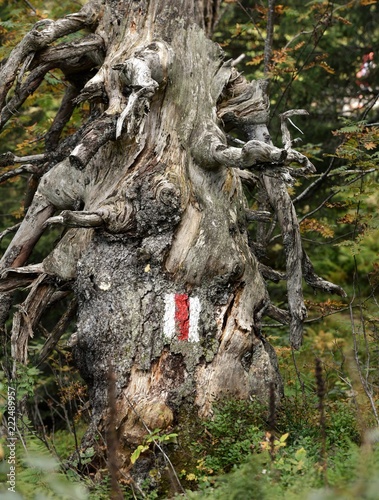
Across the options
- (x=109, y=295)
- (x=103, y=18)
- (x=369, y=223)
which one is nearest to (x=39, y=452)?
(x=109, y=295)

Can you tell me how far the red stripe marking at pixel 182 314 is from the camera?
6.31 m

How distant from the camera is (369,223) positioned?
7.64 m

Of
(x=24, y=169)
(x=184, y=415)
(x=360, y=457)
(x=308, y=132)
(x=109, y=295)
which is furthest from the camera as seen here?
(x=308, y=132)

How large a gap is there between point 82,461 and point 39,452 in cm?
125

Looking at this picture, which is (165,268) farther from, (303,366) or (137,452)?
(303,366)

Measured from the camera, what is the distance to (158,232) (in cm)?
654

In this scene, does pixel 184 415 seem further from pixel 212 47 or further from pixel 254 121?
pixel 212 47

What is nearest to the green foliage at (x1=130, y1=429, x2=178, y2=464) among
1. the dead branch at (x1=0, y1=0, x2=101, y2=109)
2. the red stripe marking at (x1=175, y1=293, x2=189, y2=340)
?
the red stripe marking at (x1=175, y1=293, x2=189, y2=340)

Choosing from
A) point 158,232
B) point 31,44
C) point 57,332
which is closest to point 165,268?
point 158,232

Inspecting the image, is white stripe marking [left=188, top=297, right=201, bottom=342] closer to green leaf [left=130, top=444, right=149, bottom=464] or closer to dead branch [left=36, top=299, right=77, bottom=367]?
green leaf [left=130, top=444, right=149, bottom=464]

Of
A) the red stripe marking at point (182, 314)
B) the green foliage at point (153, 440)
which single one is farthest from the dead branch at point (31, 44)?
the green foliage at point (153, 440)

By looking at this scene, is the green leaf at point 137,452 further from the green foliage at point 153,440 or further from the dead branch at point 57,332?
the dead branch at point 57,332

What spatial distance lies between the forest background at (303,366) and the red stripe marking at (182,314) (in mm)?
810

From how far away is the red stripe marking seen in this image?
20.7ft
